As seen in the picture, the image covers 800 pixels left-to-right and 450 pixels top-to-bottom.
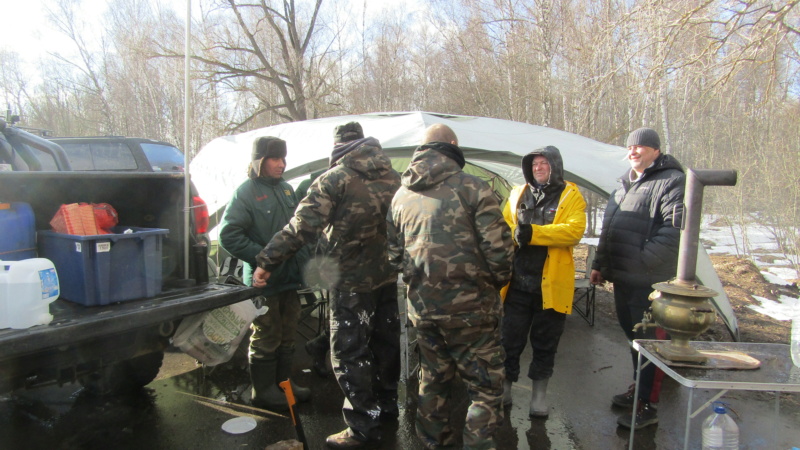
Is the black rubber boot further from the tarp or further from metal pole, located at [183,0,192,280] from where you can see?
the tarp

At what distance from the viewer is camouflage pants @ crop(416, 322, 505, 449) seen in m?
2.56

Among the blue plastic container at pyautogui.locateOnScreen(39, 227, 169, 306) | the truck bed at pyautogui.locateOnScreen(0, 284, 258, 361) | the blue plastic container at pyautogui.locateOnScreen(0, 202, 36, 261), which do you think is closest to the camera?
the truck bed at pyautogui.locateOnScreen(0, 284, 258, 361)

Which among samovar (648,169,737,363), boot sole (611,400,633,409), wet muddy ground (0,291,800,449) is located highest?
samovar (648,169,737,363)

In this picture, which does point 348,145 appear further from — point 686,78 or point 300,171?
point 686,78

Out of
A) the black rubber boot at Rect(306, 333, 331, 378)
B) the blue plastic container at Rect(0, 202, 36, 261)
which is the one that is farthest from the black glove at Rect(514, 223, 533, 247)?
the blue plastic container at Rect(0, 202, 36, 261)

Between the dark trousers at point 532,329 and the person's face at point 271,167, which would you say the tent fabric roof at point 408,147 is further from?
the dark trousers at point 532,329

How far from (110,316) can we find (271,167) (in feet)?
4.80

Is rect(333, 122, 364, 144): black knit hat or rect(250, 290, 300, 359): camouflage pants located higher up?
rect(333, 122, 364, 144): black knit hat

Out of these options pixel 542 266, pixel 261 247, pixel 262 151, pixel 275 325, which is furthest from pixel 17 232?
pixel 542 266

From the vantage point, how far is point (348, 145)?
3.02m

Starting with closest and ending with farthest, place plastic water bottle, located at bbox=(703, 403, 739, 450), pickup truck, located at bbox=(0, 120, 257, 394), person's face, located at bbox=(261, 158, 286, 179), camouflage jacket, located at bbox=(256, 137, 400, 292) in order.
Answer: pickup truck, located at bbox=(0, 120, 257, 394), plastic water bottle, located at bbox=(703, 403, 739, 450), camouflage jacket, located at bbox=(256, 137, 400, 292), person's face, located at bbox=(261, 158, 286, 179)

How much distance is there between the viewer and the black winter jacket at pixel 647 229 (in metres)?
3.10

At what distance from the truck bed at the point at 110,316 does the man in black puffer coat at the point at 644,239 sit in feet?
8.06

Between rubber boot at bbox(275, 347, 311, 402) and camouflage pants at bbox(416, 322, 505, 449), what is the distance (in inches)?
46.9
